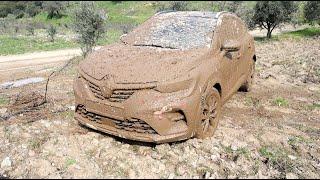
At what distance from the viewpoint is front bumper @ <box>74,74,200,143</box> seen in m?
4.96

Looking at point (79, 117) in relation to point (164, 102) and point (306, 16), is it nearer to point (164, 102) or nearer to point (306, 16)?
point (164, 102)

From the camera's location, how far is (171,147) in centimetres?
537

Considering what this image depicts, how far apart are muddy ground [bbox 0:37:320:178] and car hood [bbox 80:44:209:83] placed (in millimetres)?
951

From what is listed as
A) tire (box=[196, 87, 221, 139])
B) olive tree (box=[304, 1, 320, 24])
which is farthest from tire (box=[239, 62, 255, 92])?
olive tree (box=[304, 1, 320, 24])

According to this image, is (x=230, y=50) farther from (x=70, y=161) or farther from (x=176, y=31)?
(x=70, y=161)

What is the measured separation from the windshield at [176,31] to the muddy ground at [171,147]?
1459 millimetres

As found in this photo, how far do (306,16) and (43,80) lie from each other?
15.9m

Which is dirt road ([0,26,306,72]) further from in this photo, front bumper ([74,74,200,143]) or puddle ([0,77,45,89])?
front bumper ([74,74,200,143])

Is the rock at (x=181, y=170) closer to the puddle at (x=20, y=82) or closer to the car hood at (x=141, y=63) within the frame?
the car hood at (x=141, y=63)

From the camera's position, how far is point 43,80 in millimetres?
9945

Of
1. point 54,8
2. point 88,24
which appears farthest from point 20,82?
point 54,8

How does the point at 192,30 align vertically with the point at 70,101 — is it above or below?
above

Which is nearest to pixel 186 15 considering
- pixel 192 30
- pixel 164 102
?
pixel 192 30

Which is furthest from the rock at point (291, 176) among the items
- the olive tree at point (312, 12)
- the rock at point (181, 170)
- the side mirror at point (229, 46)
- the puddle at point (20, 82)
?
the olive tree at point (312, 12)
